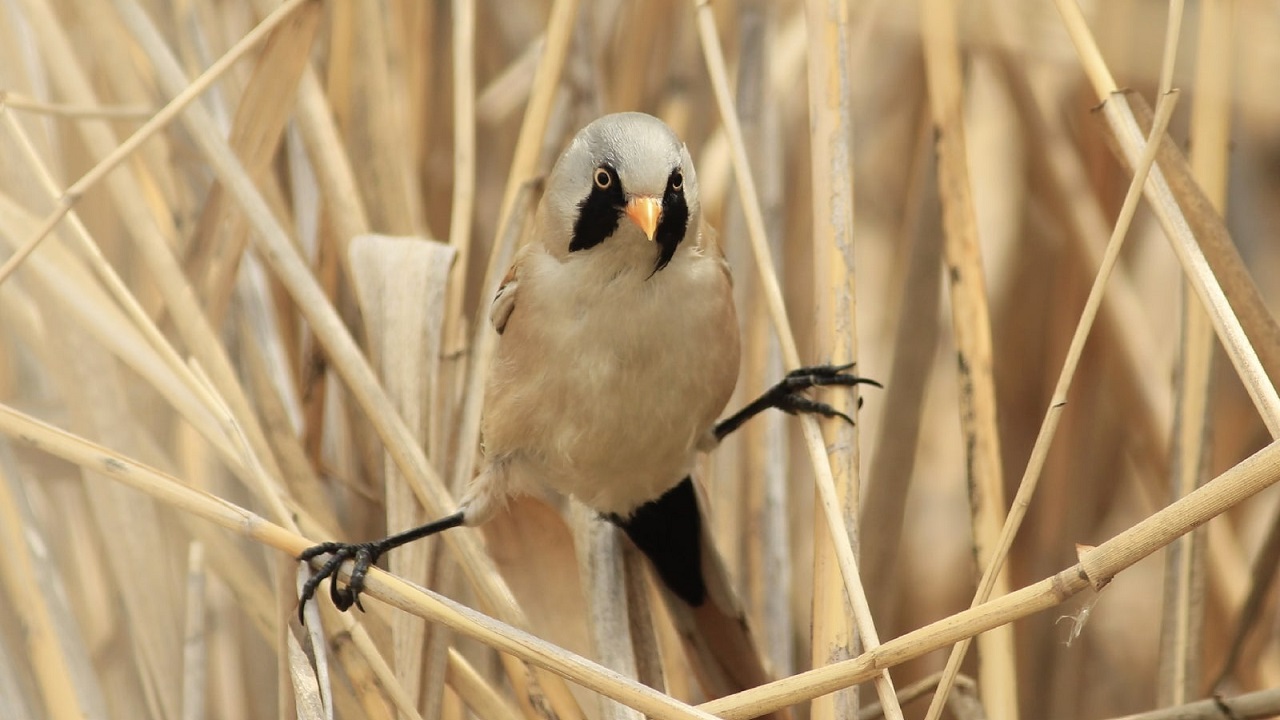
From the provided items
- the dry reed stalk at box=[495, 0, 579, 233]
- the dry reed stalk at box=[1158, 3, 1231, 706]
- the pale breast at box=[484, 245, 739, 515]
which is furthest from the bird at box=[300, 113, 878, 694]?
the dry reed stalk at box=[1158, 3, 1231, 706]

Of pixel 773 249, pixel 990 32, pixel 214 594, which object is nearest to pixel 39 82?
pixel 214 594

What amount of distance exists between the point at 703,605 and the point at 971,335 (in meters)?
0.55

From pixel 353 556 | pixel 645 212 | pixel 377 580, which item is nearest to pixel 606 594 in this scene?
pixel 353 556

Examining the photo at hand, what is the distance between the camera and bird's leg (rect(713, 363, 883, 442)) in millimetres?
1630

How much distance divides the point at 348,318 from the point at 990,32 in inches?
46.5

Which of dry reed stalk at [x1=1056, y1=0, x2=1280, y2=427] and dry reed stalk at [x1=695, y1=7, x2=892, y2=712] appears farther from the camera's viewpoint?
dry reed stalk at [x1=695, y1=7, x2=892, y2=712]

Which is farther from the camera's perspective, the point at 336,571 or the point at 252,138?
the point at 252,138

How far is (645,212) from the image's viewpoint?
1397 mm

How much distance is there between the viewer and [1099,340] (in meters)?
2.18

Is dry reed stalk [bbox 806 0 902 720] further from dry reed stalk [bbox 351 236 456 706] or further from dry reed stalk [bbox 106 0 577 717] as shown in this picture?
dry reed stalk [bbox 351 236 456 706]

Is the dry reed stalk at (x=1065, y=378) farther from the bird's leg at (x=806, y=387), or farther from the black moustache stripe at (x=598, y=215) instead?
the black moustache stripe at (x=598, y=215)

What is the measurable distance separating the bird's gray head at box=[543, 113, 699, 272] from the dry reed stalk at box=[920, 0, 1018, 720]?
1.15ft

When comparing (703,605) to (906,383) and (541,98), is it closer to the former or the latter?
(906,383)

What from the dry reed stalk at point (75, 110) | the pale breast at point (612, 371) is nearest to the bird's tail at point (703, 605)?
the pale breast at point (612, 371)
